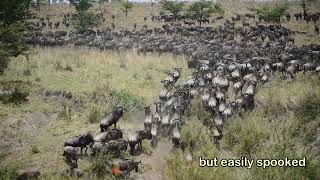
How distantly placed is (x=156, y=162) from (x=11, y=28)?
10.5 m

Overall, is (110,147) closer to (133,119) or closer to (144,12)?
(133,119)

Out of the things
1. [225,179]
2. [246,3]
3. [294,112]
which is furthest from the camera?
[246,3]

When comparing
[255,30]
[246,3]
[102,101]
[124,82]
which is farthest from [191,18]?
[102,101]

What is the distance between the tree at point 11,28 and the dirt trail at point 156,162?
28.1 ft

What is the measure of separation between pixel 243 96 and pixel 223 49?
1211 centimetres

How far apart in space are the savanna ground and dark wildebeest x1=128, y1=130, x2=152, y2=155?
38cm

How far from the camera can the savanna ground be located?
1129 cm

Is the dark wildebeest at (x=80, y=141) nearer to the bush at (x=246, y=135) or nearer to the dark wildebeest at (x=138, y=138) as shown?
the dark wildebeest at (x=138, y=138)

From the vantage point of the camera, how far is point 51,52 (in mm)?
29656

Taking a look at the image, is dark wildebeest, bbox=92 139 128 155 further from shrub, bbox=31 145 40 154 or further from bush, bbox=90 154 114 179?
shrub, bbox=31 145 40 154

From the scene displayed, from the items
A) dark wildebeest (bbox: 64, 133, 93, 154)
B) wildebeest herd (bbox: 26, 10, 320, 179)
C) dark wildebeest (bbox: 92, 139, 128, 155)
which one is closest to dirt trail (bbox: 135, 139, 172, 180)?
wildebeest herd (bbox: 26, 10, 320, 179)

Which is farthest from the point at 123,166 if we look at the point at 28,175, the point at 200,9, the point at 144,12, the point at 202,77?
the point at 144,12

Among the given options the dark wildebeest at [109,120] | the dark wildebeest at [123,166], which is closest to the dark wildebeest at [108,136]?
the dark wildebeest at [109,120]

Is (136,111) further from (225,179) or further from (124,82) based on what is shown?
(225,179)
